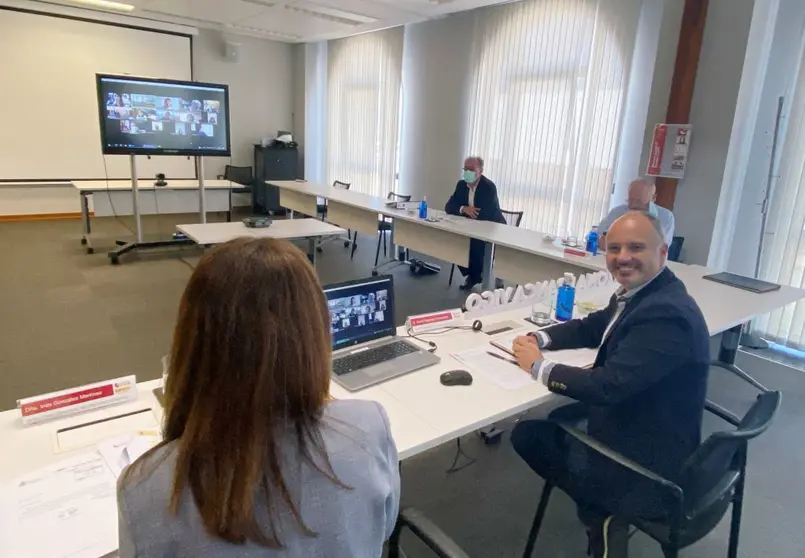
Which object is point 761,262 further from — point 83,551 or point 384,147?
point 384,147

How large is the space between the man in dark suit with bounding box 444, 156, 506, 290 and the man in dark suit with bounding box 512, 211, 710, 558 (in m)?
3.06

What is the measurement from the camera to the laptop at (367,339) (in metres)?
1.67

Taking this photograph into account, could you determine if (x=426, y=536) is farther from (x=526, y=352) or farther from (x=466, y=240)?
(x=466, y=240)

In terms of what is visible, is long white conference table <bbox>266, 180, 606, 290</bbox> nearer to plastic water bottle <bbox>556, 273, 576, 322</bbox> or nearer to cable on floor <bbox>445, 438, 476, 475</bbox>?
plastic water bottle <bbox>556, 273, 576, 322</bbox>

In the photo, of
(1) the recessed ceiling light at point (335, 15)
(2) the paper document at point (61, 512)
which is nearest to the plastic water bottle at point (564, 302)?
(2) the paper document at point (61, 512)

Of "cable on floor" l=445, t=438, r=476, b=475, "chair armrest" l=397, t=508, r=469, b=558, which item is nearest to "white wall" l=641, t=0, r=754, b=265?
"cable on floor" l=445, t=438, r=476, b=475

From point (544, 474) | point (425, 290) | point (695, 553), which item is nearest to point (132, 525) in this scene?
point (544, 474)

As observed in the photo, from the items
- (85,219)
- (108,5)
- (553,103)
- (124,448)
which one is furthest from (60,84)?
(124,448)

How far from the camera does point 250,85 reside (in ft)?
28.8

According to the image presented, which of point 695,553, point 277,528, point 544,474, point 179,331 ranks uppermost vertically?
point 179,331

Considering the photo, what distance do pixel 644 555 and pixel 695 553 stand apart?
211mm

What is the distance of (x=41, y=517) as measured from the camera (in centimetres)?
100

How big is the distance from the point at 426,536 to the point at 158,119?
544cm

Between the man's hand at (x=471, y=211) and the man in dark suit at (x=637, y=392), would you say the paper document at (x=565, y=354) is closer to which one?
the man in dark suit at (x=637, y=392)
